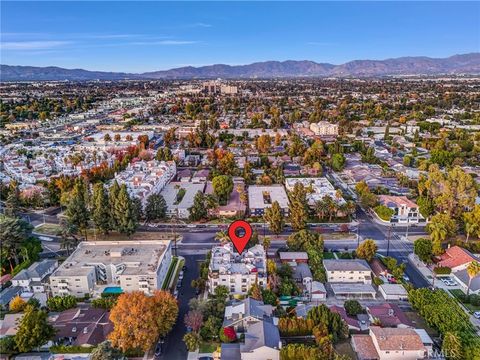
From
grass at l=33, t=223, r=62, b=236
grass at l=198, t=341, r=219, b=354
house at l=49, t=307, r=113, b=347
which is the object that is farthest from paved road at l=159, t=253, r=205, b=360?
grass at l=33, t=223, r=62, b=236

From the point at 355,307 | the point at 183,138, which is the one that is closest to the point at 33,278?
the point at 355,307

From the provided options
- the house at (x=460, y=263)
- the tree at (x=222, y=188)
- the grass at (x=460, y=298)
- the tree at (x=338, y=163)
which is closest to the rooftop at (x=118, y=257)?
the tree at (x=222, y=188)

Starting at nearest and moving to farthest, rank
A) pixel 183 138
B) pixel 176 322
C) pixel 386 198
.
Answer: pixel 176 322
pixel 386 198
pixel 183 138

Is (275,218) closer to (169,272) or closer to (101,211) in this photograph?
(169,272)

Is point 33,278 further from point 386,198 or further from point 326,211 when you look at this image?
point 386,198

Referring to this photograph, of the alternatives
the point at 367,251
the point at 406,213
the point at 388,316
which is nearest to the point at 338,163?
the point at 406,213

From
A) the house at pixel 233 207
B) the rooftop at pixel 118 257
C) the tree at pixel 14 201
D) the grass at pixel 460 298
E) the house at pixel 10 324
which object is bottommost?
the grass at pixel 460 298

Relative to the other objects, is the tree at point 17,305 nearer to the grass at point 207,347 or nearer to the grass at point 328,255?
the grass at point 207,347
